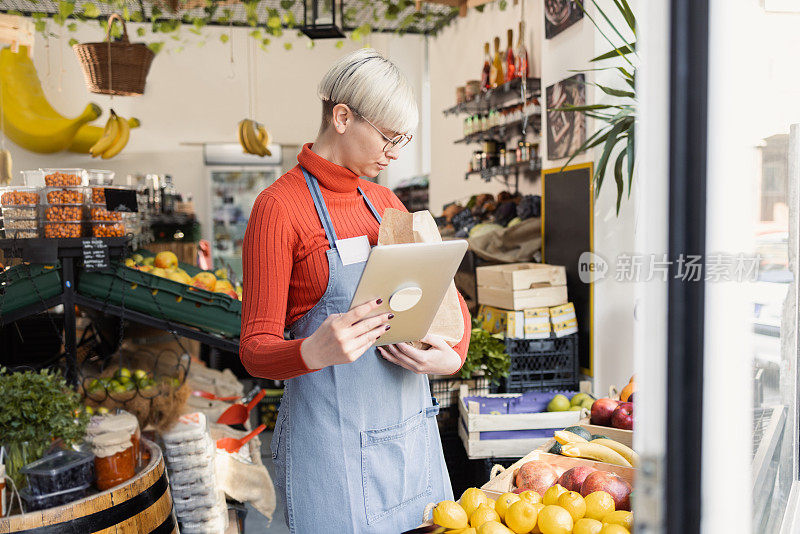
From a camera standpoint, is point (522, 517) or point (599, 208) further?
point (599, 208)

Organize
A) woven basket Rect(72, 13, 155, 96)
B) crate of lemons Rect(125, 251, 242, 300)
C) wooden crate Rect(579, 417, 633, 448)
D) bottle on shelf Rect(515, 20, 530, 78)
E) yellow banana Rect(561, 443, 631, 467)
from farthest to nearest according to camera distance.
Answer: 1. bottle on shelf Rect(515, 20, 530, 78)
2. woven basket Rect(72, 13, 155, 96)
3. crate of lemons Rect(125, 251, 242, 300)
4. wooden crate Rect(579, 417, 633, 448)
5. yellow banana Rect(561, 443, 631, 467)

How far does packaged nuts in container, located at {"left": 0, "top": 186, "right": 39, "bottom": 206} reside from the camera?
244 cm

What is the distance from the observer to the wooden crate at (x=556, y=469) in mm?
1583

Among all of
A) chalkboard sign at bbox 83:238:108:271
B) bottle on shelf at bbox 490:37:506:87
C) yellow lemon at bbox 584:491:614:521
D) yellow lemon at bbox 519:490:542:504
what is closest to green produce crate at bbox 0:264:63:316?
chalkboard sign at bbox 83:238:108:271

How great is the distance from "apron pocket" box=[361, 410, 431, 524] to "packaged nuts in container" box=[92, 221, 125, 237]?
1.57 meters

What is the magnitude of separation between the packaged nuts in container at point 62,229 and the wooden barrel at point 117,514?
0.94 metres

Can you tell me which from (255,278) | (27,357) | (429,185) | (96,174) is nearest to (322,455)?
(255,278)

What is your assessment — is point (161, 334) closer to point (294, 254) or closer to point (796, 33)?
point (294, 254)

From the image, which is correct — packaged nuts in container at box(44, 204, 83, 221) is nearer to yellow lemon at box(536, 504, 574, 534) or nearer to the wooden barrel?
the wooden barrel

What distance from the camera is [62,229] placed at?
245cm

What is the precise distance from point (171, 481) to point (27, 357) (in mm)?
1640

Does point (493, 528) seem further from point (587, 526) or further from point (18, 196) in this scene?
point (18, 196)

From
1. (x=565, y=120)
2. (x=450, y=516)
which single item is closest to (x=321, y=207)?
(x=450, y=516)

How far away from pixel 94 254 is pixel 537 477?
1.72m
